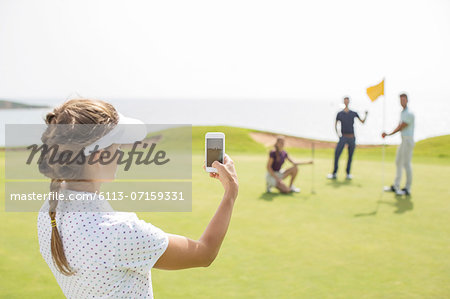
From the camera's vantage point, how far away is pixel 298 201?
653 centimetres

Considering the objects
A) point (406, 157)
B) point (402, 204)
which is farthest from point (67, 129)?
point (406, 157)

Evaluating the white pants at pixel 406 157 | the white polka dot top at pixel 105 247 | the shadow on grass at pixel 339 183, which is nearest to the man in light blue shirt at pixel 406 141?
the white pants at pixel 406 157

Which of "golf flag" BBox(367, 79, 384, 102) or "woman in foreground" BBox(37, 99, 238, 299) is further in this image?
"golf flag" BBox(367, 79, 384, 102)

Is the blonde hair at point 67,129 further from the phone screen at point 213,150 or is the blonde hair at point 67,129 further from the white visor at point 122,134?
the phone screen at point 213,150

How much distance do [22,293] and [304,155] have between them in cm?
1038

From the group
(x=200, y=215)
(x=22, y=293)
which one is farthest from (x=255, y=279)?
(x=200, y=215)

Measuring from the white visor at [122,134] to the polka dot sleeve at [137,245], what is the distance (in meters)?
0.23

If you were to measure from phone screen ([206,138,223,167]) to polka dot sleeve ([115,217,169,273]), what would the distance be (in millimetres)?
620

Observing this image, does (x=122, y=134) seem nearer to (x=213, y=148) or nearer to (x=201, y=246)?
(x=201, y=246)

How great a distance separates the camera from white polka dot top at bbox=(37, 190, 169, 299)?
1131mm

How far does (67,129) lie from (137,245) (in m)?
0.37

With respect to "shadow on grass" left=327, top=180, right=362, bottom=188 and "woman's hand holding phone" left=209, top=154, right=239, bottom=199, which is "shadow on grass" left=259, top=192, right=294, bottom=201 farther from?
"woman's hand holding phone" left=209, top=154, right=239, bottom=199

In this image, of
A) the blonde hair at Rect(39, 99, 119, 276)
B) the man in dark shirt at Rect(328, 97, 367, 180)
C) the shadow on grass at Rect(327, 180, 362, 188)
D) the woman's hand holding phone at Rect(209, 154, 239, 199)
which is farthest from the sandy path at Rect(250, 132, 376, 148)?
the blonde hair at Rect(39, 99, 119, 276)

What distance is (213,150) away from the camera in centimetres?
179
